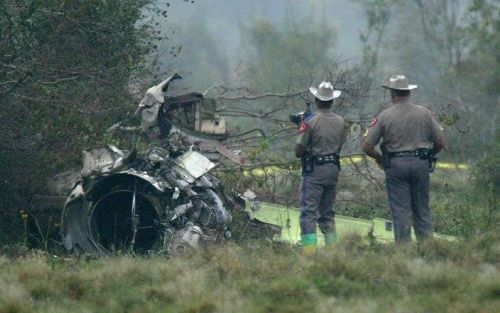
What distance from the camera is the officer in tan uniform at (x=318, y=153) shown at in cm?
1262

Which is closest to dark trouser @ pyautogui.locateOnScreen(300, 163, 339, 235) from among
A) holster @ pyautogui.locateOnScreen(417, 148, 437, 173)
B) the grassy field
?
holster @ pyautogui.locateOnScreen(417, 148, 437, 173)

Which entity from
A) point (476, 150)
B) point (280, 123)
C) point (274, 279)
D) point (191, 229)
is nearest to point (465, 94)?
point (476, 150)

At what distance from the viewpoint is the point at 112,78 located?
58.1ft

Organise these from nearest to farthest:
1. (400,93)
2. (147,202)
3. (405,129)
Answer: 1. (405,129)
2. (400,93)
3. (147,202)

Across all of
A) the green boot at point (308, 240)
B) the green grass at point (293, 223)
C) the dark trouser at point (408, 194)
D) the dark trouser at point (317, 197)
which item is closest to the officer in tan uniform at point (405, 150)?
the dark trouser at point (408, 194)

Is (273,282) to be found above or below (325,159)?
below

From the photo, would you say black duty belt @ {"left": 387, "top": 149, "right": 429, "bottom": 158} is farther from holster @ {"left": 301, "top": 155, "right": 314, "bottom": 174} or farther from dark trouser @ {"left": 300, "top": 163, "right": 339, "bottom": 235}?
holster @ {"left": 301, "top": 155, "right": 314, "bottom": 174}

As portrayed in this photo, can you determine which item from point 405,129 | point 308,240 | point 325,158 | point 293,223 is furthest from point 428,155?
point 293,223

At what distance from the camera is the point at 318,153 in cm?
1266

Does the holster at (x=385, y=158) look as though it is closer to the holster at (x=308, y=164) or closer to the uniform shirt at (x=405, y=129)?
the uniform shirt at (x=405, y=129)

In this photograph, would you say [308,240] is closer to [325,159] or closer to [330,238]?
[330,238]

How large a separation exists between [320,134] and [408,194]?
3.69 ft

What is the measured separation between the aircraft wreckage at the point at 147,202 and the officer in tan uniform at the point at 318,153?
133 centimetres

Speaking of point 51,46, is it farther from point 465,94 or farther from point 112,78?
point 465,94
